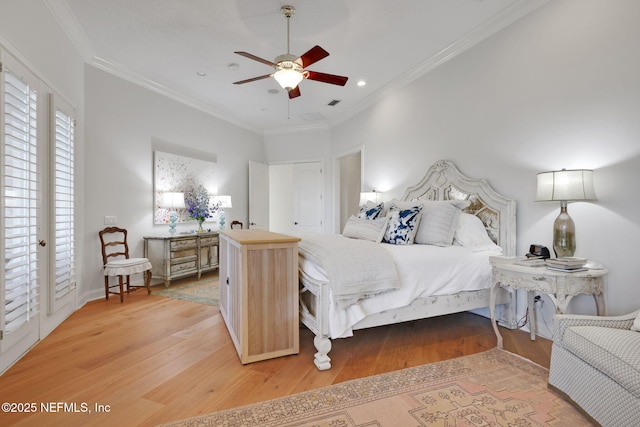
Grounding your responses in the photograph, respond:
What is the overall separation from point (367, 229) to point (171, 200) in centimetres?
316

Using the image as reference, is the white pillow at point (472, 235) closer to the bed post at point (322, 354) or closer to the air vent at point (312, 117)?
the bed post at point (322, 354)

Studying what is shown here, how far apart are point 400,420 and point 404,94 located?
158 inches

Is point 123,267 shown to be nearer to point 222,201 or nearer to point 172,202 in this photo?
point 172,202

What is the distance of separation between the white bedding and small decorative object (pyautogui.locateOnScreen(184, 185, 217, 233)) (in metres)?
3.16

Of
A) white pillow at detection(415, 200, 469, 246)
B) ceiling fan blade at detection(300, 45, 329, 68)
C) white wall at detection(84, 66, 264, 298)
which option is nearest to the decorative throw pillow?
white pillow at detection(415, 200, 469, 246)

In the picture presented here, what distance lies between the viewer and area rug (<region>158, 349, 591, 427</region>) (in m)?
1.61

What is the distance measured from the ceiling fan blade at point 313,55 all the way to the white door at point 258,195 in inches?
156

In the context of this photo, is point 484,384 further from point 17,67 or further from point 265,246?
point 17,67

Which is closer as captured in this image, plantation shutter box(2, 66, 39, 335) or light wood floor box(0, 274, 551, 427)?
light wood floor box(0, 274, 551, 427)

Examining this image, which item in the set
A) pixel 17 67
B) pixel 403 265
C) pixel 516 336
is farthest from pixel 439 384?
pixel 17 67

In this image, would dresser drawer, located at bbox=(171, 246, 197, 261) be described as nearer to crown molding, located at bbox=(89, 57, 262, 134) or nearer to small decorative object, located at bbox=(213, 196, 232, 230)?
small decorative object, located at bbox=(213, 196, 232, 230)

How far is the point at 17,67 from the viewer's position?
7.42 feet

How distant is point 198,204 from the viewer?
5.25 metres

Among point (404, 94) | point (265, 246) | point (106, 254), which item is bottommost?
point (106, 254)
